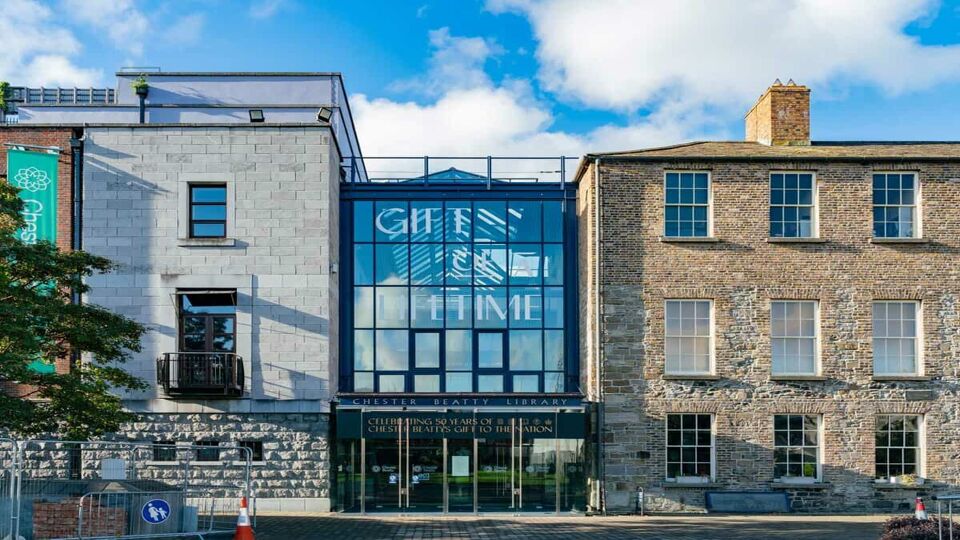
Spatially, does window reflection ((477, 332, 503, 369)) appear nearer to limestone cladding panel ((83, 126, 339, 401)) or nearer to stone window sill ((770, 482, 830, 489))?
limestone cladding panel ((83, 126, 339, 401))

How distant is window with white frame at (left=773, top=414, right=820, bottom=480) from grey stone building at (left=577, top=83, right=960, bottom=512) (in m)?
0.04

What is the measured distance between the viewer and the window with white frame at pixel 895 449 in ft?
82.9

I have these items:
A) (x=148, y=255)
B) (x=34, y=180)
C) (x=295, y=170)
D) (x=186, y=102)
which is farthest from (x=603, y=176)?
(x=186, y=102)

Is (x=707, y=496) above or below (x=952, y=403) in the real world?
below

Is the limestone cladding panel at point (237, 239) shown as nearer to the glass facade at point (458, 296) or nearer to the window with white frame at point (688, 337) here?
the glass facade at point (458, 296)

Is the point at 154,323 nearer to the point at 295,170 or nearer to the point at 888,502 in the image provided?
the point at 295,170

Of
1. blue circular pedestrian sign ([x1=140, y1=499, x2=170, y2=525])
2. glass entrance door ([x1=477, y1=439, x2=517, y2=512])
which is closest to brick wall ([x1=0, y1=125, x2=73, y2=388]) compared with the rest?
blue circular pedestrian sign ([x1=140, y1=499, x2=170, y2=525])

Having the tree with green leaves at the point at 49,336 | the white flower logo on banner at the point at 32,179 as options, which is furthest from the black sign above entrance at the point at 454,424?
the white flower logo on banner at the point at 32,179

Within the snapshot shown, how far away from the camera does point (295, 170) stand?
2603 cm

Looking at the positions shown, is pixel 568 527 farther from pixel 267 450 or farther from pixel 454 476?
pixel 267 450

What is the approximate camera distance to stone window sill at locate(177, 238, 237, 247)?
25.7 m

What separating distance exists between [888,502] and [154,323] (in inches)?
755

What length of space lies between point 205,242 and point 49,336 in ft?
21.5

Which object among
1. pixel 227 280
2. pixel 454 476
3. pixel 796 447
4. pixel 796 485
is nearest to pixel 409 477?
pixel 454 476
